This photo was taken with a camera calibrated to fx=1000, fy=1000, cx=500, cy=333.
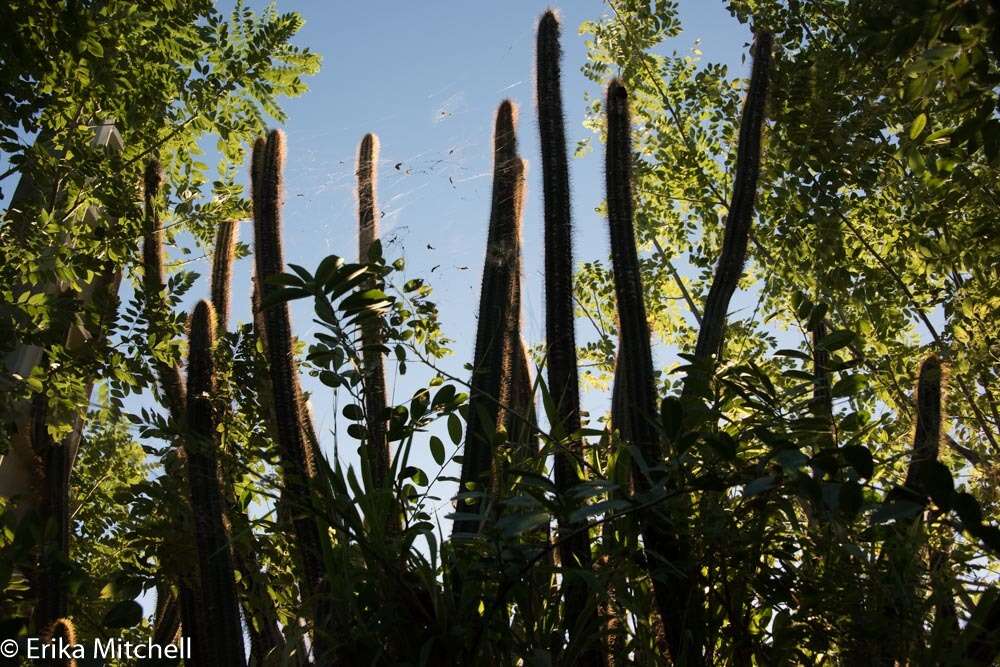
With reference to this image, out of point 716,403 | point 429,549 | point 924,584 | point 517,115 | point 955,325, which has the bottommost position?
point 924,584

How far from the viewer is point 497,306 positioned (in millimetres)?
3129

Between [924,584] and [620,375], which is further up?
[620,375]

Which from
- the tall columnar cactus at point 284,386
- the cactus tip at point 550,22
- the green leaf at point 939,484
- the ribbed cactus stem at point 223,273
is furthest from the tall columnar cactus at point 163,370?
the green leaf at point 939,484

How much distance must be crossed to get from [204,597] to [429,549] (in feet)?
3.72

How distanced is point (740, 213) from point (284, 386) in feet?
5.12

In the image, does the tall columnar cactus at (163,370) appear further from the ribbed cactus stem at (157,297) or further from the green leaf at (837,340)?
the green leaf at (837,340)

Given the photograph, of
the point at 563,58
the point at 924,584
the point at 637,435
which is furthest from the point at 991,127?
the point at 563,58

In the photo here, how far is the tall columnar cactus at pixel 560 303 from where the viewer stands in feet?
7.30

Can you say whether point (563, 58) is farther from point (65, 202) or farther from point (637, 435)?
point (65, 202)

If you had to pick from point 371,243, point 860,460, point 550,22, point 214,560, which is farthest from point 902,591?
point 550,22

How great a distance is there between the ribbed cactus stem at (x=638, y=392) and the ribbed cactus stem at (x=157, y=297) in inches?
65.1

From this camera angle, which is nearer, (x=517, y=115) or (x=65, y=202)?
(x=517, y=115)

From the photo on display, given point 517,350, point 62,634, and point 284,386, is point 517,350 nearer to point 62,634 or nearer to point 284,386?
point 284,386

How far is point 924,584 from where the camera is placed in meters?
2.02
